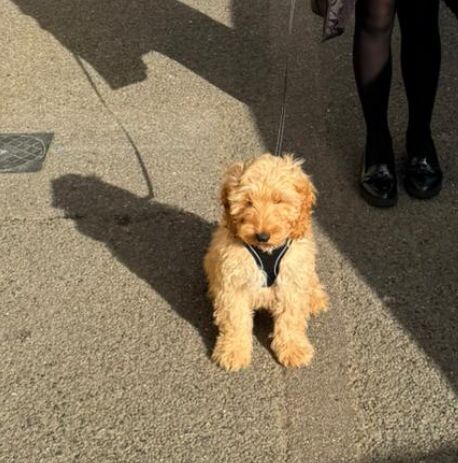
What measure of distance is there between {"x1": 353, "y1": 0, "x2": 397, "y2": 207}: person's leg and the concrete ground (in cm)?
14

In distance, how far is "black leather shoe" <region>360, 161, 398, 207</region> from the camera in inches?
158

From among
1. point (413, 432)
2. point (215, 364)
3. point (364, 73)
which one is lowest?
point (215, 364)

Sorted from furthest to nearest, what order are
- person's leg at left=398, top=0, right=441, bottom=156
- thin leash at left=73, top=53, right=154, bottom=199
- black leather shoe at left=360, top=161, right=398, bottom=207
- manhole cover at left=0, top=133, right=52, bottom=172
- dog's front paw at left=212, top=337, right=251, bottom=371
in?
manhole cover at left=0, top=133, right=52, bottom=172 → thin leash at left=73, top=53, right=154, bottom=199 → black leather shoe at left=360, top=161, right=398, bottom=207 → person's leg at left=398, top=0, right=441, bottom=156 → dog's front paw at left=212, top=337, right=251, bottom=371

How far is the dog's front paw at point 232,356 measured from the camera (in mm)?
3148

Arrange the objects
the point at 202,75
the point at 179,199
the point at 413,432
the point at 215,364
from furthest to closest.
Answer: the point at 202,75, the point at 179,199, the point at 215,364, the point at 413,432

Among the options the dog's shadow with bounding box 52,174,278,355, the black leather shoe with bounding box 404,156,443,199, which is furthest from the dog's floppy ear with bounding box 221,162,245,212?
the black leather shoe with bounding box 404,156,443,199

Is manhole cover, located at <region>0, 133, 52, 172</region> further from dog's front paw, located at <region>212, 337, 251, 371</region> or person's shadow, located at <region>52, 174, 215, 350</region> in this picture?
dog's front paw, located at <region>212, 337, 251, 371</region>

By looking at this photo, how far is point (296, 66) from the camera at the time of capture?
5398mm

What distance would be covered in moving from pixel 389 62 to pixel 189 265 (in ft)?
5.01

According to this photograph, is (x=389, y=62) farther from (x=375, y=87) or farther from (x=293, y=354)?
(x=293, y=354)

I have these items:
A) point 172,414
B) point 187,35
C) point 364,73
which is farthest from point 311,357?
point 187,35

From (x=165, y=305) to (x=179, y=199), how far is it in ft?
2.78

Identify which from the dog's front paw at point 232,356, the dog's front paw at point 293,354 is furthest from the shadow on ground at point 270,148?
the dog's front paw at point 293,354

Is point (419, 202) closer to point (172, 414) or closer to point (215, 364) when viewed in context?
point (215, 364)
